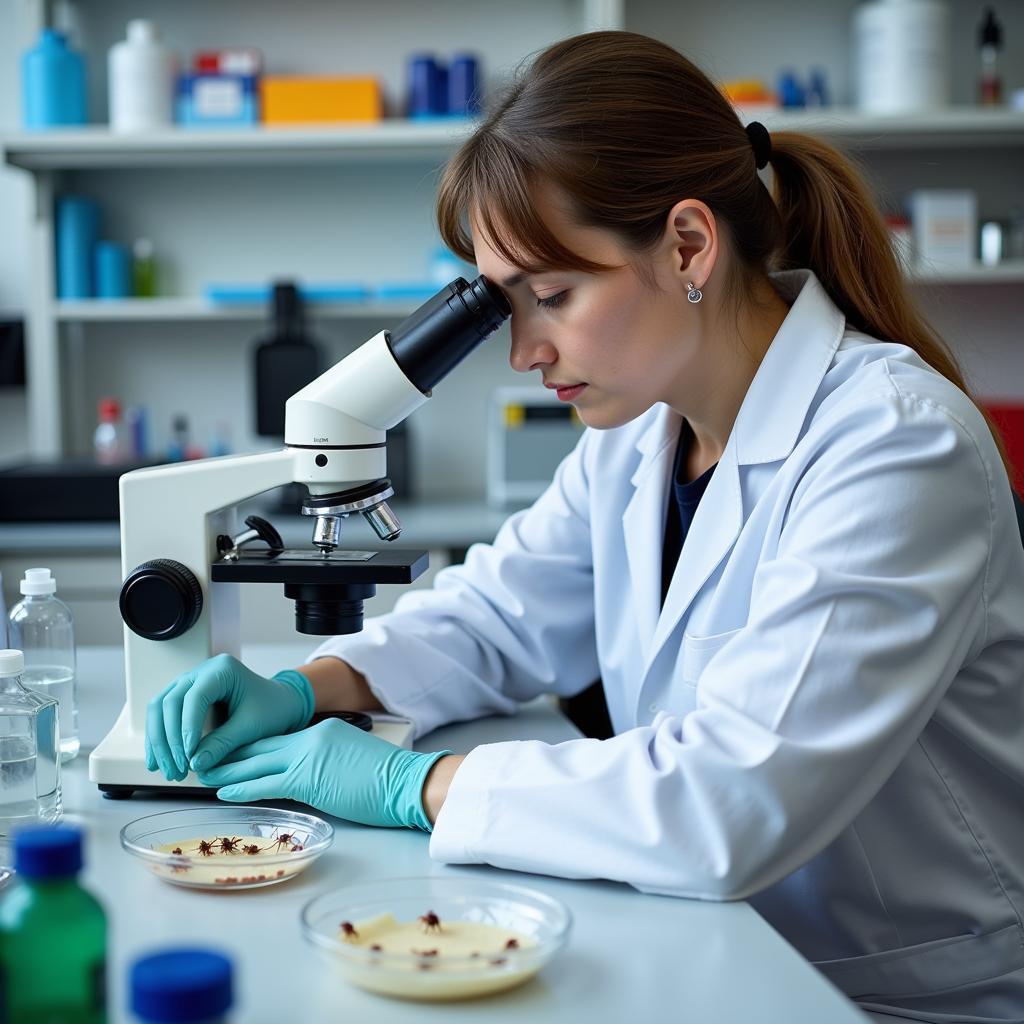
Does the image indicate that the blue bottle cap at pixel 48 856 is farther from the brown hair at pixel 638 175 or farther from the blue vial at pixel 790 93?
the blue vial at pixel 790 93

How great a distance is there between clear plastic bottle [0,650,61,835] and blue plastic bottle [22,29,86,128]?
7.38 ft

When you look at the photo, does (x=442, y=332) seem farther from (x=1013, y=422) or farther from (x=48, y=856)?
(x=1013, y=422)

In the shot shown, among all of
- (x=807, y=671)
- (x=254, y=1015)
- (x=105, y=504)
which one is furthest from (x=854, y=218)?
(x=105, y=504)

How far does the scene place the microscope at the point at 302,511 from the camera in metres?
1.14

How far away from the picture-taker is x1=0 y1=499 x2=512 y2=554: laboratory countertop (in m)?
2.55

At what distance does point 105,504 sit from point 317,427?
1.71m

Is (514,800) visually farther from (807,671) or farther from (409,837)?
(807,671)

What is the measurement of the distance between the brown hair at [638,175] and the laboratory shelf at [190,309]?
5.38ft

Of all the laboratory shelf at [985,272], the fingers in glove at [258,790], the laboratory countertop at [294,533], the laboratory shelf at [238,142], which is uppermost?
the laboratory shelf at [238,142]

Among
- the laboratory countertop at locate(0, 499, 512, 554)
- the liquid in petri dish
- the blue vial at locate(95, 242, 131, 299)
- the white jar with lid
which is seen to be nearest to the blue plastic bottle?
the blue vial at locate(95, 242, 131, 299)

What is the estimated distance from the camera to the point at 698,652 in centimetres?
126

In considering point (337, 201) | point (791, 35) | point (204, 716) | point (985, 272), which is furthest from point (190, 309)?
point (204, 716)

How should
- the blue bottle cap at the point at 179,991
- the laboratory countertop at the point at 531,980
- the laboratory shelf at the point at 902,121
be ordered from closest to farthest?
1. the blue bottle cap at the point at 179,991
2. the laboratory countertop at the point at 531,980
3. the laboratory shelf at the point at 902,121

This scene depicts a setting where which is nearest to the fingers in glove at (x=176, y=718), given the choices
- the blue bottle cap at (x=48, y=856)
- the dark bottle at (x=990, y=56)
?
the blue bottle cap at (x=48, y=856)
